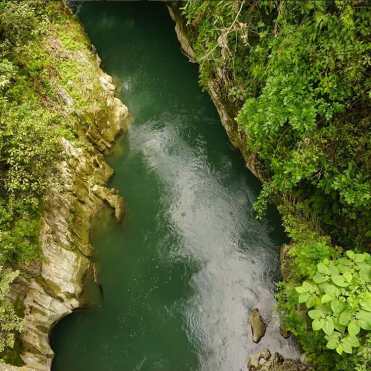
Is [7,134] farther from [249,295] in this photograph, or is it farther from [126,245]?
[249,295]

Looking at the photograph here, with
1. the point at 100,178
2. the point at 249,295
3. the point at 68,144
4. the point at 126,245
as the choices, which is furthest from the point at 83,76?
the point at 249,295

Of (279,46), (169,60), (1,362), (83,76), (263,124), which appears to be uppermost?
(279,46)

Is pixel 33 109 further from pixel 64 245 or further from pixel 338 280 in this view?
pixel 338 280

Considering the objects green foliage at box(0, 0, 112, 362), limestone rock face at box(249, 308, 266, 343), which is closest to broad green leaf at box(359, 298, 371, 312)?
limestone rock face at box(249, 308, 266, 343)

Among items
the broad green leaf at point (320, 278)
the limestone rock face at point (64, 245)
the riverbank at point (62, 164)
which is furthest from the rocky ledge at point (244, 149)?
the limestone rock face at point (64, 245)

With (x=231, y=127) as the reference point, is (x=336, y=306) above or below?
above

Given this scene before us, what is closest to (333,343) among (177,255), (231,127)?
(177,255)

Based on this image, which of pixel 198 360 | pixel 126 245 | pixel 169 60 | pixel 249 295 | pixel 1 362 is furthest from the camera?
pixel 169 60

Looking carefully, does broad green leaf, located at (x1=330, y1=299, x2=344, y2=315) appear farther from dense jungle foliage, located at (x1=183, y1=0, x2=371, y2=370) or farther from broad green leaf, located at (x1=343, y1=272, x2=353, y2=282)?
broad green leaf, located at (x1=343, y1=272, x2=353, y2=282)
